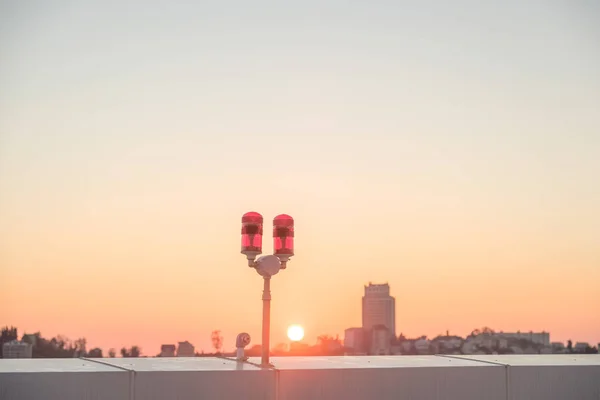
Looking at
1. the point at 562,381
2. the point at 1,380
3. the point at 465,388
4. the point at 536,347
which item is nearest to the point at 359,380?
the point at 465,388

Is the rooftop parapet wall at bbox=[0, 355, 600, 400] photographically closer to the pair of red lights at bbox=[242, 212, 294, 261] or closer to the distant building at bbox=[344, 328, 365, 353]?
the pair of red lights at bbox=[242, 212, 294, 261]

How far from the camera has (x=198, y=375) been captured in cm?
1010

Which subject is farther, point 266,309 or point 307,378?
point 266,309

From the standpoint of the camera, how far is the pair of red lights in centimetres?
1148

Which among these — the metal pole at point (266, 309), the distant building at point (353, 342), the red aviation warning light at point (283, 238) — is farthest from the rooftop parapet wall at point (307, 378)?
the distant building at point (353, 342)

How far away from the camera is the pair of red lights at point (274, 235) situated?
1148 centimetres

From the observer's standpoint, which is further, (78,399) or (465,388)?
(465,388)

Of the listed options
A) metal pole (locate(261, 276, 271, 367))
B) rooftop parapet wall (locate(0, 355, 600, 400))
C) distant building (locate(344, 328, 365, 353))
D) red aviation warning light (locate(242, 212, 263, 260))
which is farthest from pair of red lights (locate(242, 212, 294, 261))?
distant building (locate(344, 328, 365, 353))

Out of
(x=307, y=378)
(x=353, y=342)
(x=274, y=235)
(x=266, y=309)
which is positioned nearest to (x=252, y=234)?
(x=274, y=235)

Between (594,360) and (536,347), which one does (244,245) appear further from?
(536,347)

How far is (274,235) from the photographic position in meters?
11.8

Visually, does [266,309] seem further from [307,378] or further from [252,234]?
[307,378]

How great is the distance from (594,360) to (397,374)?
3.60 metres

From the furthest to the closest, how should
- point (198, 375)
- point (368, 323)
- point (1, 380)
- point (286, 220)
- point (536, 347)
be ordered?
point (368, 323)
point (536, 347)
point (286, 220)
point (198, 375)
point (1, 380)
